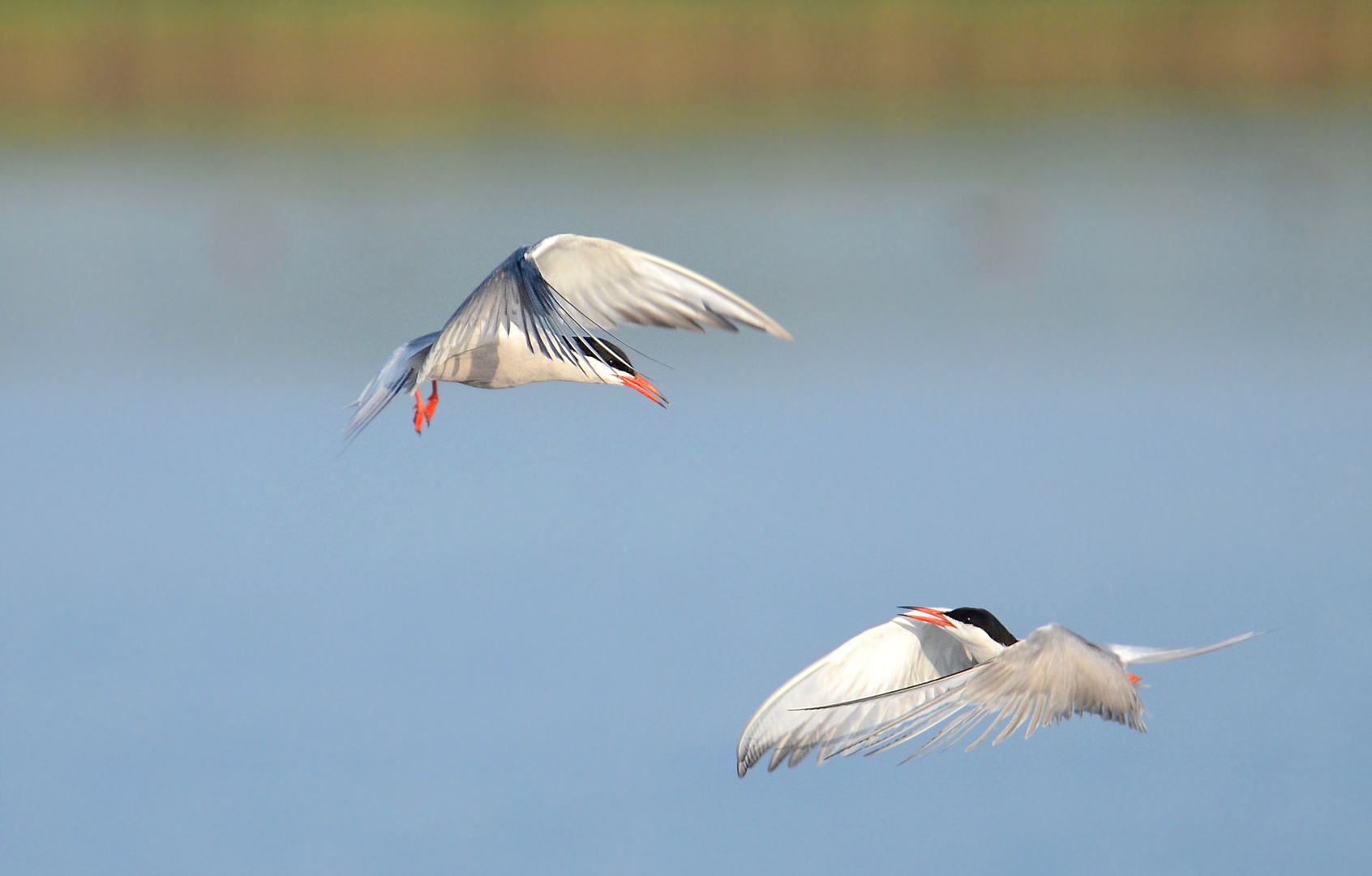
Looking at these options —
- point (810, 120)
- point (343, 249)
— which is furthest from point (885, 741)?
point (810, 120)

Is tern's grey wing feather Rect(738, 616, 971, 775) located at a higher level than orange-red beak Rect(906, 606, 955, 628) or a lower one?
lower

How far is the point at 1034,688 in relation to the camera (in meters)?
4.27

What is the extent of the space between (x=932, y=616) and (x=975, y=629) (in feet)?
0.42

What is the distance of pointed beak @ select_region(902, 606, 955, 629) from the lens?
4652 mm

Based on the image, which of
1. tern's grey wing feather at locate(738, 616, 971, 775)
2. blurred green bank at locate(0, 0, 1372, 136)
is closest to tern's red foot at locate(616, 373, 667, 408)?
tern's grey wing feather at locate(738, 616, 971, 775)

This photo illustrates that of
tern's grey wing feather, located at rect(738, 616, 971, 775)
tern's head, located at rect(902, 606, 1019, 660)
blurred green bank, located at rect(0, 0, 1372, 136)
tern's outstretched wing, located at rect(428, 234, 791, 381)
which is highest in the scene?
blurred green bank, located at rect(0, 0, 1372, 136)

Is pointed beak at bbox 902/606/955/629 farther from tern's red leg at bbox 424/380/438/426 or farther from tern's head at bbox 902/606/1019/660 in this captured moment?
tern's red leg at bbox 424/380/438/426

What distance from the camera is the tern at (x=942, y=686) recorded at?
4195mm

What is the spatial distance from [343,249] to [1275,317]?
757 centimetres

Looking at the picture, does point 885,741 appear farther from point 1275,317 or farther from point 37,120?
point 37,120

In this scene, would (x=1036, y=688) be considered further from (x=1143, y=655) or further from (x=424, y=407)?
(x=424, y=407)

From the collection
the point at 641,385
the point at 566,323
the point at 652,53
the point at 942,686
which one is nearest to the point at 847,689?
the point at 942,686

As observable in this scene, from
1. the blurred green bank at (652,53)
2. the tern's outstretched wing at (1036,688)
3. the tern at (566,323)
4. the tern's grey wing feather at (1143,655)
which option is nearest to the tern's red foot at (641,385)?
the tern at (566,323)

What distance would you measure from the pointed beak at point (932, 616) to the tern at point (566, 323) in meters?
0.94
